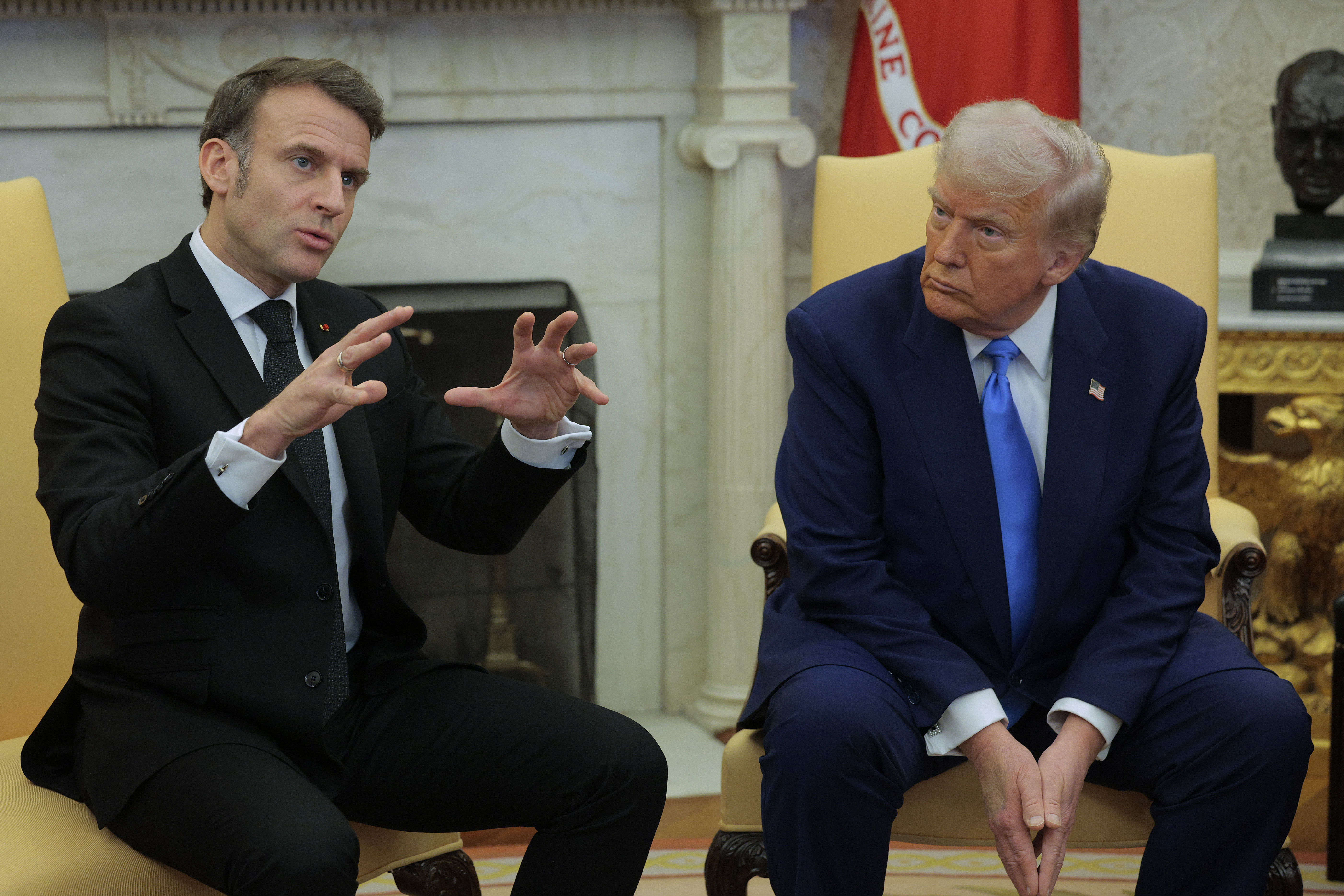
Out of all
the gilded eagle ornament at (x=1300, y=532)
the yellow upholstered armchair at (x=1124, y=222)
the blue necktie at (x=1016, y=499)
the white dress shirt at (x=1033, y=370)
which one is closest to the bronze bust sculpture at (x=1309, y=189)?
the gilded eagle ornament at (x=1300, y=532)

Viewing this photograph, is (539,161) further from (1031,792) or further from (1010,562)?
(1031,792)

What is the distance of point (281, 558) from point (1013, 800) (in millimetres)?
887

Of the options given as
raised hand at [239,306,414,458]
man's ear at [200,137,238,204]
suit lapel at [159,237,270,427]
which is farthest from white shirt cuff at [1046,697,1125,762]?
man's ear at [200,137,238,204]

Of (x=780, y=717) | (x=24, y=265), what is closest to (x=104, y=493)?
(x=24, y=265)

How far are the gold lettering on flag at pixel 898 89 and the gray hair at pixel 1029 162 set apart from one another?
1.32 metres

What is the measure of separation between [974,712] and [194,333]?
1022 millimetres

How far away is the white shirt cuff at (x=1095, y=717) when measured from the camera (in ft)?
5.56

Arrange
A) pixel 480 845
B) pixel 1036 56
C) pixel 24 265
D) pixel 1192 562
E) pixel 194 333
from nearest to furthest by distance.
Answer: pixel 194 333, pixel 1192 562, pixel 24 265, pixel 480 845, pixel 1036 56

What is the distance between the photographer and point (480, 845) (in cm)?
271

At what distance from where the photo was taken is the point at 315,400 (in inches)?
56.9

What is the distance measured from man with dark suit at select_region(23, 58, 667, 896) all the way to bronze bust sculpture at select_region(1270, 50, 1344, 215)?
6.32ft

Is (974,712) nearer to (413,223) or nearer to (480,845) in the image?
(480,845)

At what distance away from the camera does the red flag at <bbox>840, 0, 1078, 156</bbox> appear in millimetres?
3043

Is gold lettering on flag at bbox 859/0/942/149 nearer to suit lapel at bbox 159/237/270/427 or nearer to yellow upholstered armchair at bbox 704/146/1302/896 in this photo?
yellow upholstered armchair at bbox 704/146/1302/896
